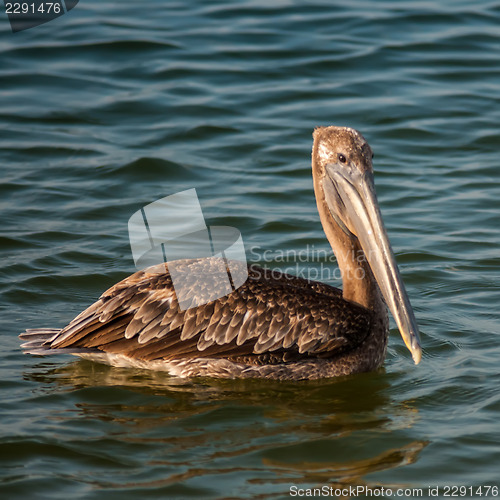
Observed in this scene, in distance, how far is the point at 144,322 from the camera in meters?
5.83

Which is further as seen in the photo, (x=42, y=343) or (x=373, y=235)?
(x=42, y=343)

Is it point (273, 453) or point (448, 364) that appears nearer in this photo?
point (273, 453)

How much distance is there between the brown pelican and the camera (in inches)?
230

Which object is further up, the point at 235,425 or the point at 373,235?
the point at 373,235

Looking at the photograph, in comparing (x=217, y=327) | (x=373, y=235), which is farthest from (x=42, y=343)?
(x=373, y=235)

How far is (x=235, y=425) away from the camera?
17.4ft

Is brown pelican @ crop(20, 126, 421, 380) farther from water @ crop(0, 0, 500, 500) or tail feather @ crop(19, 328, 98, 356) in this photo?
water @ crop(0, 0, 500, 500)

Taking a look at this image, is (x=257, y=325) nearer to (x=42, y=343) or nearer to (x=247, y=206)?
(x=42, y=343)

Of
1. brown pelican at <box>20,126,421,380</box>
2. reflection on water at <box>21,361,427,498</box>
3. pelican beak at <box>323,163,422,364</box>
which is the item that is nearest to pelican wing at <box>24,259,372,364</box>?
brown pelican at <box>20,126,421,380</box>

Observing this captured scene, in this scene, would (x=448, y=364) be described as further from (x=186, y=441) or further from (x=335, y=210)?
(x=186, y=441)

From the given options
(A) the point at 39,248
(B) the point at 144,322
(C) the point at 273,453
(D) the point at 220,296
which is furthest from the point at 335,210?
(A) the point at 39,248

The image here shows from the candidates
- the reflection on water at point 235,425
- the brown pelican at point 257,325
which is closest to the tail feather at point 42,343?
the brown pelican at point 257,325

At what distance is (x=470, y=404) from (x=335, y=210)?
1.51m

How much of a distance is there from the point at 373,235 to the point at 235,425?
1.48 metres
